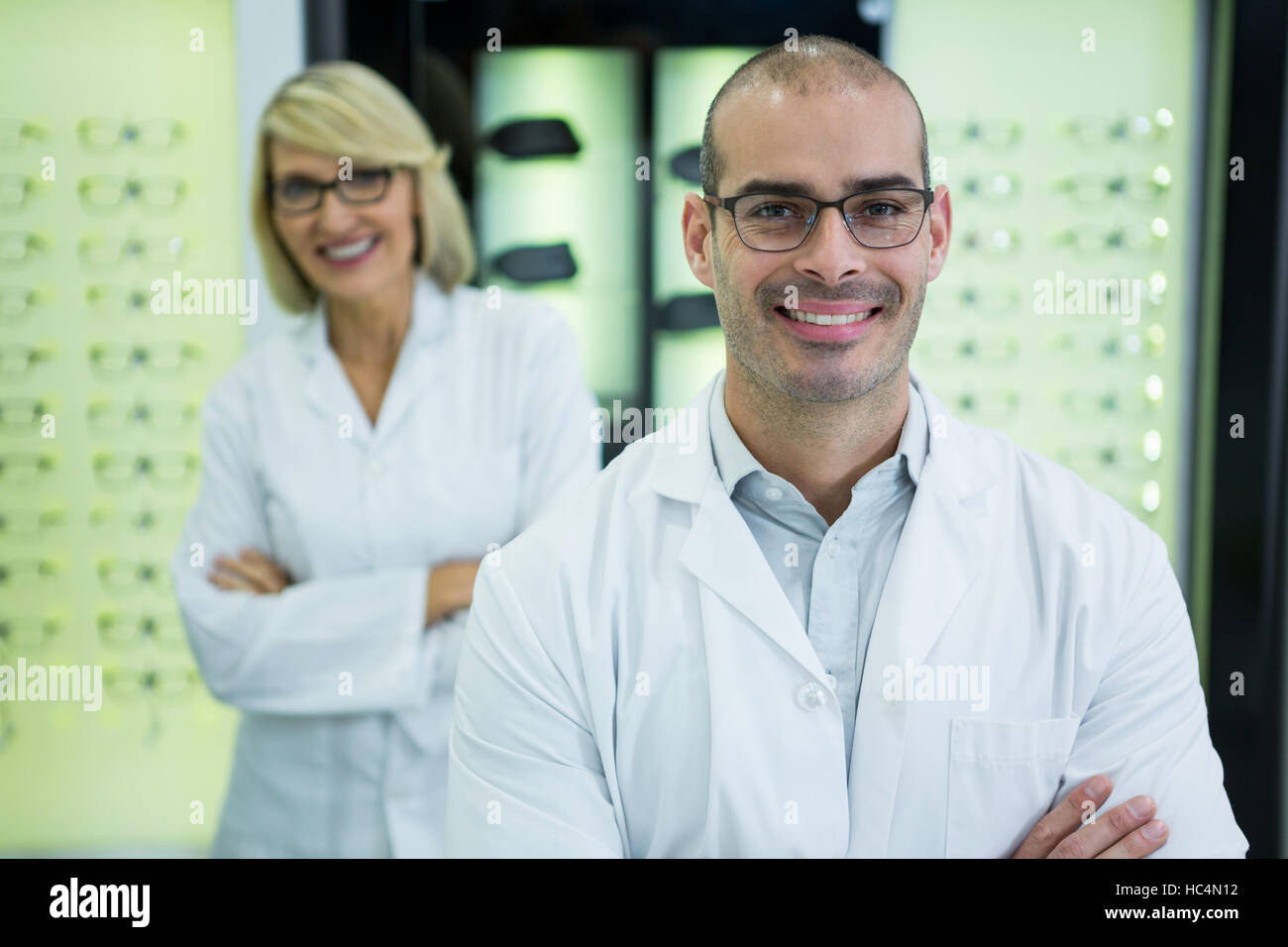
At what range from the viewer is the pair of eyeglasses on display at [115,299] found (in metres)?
1.91

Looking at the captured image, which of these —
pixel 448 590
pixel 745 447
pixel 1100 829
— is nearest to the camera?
pixel 1100 829

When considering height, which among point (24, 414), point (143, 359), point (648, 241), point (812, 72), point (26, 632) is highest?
point (812, 72)

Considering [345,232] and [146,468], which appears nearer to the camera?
[345,232]

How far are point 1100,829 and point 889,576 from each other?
35cm

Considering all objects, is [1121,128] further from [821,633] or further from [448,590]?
[448,590]

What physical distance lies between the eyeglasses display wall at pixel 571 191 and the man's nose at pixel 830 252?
79 cm

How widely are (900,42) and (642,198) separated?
1.74 ft

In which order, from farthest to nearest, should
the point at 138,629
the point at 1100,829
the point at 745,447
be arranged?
the point at 138,629
the point at 745,447
the point at 1100,829

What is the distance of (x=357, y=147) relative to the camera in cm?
173

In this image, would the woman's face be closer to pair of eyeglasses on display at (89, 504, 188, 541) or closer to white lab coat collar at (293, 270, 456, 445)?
white lab coat collar at (293, 270, 456, 445)

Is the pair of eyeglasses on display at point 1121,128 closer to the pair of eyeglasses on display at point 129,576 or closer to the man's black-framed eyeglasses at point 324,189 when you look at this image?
the man's black-framed eyeglasses at point 324,189

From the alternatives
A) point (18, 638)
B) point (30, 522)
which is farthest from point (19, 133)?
point (18, 638)

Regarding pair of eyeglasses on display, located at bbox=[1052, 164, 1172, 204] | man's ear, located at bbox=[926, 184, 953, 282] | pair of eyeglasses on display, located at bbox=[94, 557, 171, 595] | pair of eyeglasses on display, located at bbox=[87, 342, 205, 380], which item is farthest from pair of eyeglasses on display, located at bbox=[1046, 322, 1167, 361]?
pair of eyeglasses on display, located at bbox=[94, 557, 171, 595]
